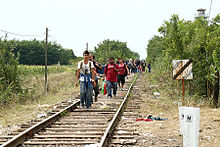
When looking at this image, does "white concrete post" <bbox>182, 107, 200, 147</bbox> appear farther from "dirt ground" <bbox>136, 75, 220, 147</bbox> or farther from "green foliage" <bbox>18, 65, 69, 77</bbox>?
"green foliage" <bbox>18, 65, 69, 77</bbox>

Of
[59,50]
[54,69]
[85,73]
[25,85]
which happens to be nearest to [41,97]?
[25,85]

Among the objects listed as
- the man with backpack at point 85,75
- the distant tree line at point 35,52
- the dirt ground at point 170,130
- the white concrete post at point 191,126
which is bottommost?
the dirt ground at point 170,130

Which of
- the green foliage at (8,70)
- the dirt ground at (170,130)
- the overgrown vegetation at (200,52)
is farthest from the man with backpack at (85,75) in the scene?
the overgrown vegetation at (200,52)

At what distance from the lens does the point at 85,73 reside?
9891 mm

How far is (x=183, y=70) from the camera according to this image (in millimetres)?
10852

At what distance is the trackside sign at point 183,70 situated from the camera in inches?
424

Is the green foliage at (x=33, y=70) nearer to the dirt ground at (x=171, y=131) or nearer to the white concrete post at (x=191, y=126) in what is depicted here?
the dirt ground at (x=171, y=131)

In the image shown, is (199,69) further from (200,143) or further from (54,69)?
(54,69)

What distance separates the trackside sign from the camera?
10.8m

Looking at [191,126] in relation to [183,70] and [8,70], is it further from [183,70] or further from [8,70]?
[8,70]

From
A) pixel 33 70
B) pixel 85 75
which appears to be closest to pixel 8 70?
pixel 85 75

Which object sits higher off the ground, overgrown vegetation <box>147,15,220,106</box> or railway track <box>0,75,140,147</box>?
overgrown vegetation <box>147,15,220,106</box>

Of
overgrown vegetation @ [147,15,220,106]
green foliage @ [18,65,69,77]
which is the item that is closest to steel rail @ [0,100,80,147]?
overgrown vegetation @ [147,15,220,106]

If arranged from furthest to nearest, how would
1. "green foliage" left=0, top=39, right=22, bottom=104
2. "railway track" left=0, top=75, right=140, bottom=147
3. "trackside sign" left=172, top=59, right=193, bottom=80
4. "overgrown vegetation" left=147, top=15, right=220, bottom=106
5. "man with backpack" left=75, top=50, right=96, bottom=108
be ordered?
"green foliage" left=0, top=39, right=22, bottom=104, "overgrown vegetation" left=147, top=15, right=220, bottom=106, "trackside sign" left=172, top=59, right=193, bottom=80, "man with backpack" left=75, top=50, right=96, bottom=108, "railway track" left=0, top=75, right=140, bottom=147
